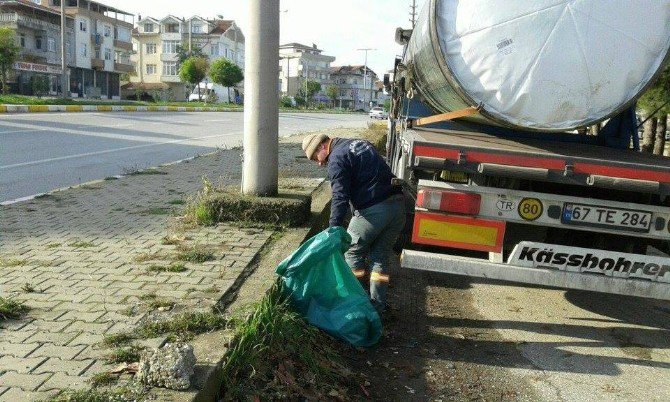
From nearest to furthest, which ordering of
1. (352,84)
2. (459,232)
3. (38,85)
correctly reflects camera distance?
(459,232), (38,85), (352,84)

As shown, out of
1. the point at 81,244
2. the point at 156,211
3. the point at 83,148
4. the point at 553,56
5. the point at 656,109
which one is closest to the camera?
the point at 553,56

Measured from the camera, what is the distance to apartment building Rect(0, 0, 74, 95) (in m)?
51.9

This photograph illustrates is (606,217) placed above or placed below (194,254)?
above

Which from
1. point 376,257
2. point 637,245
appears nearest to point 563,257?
point 637,245

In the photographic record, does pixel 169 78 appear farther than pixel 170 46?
No

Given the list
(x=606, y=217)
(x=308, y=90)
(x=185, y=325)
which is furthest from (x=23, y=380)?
(x=308, y=90)

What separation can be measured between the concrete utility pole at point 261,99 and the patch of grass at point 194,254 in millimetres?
1119

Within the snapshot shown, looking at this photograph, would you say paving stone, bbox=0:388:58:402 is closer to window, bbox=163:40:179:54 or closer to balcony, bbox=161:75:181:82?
balcony, bbox=161:75:181:82

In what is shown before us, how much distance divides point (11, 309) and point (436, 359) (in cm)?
266

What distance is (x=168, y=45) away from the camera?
83750mm

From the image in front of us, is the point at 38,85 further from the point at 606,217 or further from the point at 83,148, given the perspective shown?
the point at 606,217

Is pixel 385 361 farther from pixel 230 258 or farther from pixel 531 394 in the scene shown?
pixel 230 258

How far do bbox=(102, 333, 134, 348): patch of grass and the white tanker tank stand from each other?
292cm

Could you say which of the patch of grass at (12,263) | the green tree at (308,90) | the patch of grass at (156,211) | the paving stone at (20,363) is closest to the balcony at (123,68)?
the green tree at (308,90)
